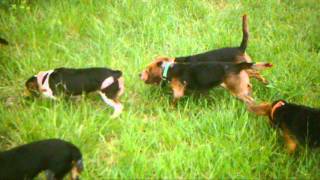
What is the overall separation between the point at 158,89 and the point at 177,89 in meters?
0.45

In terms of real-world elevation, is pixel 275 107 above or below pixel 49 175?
above

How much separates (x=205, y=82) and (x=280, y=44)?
2180 millimetres

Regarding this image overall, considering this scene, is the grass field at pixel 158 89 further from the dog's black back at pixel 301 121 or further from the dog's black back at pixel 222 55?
the dog's black back at pixel 222 55

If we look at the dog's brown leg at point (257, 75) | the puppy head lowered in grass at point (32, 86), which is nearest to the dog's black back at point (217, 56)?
the dog's brown leg at point (257, 75)

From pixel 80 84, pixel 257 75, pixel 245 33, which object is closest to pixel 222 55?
pixel 245 33

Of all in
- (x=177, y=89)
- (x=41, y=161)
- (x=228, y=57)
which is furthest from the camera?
(x=228, y=57)

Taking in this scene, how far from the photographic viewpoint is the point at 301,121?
4.85 meters

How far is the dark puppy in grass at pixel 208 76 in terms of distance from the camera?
5.67 meters

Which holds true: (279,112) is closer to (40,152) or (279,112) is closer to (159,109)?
(159,109)

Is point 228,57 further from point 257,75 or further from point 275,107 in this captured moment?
point 275,107

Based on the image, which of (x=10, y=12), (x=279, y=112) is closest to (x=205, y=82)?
(x=279, y=112)

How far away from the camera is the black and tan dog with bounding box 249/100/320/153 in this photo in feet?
15.6

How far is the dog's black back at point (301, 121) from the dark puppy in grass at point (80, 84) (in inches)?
81.9

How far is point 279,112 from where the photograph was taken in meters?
5.04
